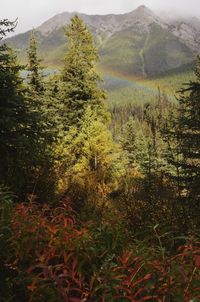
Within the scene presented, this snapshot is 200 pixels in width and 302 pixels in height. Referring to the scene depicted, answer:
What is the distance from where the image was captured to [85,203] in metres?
9.89

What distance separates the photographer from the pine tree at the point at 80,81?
28266mm

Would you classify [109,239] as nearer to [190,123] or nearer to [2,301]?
[2,301]

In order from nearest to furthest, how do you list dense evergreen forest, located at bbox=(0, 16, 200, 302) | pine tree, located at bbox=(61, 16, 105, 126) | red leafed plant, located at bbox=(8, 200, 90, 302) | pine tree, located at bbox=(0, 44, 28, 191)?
dense evergreen forest, located at bbox=(0, 16, 200, 302) → red leafed plant, located at bbox=(8, 200, 90, 302) → pine tree, located at bbox=(0, 44, 28, 191) → pine tree, located at bbox=(61, 16, 105, 126)

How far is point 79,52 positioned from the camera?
1204 inches

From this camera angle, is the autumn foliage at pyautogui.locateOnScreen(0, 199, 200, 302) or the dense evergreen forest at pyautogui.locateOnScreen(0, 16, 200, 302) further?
the dense evergreen forest at pyautogui.locateOnScreen(0, 16, 200, 302)

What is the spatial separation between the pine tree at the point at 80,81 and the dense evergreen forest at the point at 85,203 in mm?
73

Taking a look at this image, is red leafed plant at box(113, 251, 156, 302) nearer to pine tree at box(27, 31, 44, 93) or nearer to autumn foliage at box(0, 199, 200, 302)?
autumn foliage at box(0, 199, 200, 302)

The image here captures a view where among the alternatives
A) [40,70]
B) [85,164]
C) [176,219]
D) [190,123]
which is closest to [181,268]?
[176,219]

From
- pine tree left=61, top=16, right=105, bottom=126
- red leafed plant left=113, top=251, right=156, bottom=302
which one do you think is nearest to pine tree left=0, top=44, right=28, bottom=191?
red leafed plant left=113, top=251, right=156, bottom=302

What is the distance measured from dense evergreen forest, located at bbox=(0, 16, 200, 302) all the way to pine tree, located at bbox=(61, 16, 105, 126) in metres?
0.07

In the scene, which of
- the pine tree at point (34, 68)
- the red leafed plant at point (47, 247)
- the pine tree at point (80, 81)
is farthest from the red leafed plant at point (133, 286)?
the pine tree at point (34, 68)

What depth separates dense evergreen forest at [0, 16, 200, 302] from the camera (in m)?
2.53

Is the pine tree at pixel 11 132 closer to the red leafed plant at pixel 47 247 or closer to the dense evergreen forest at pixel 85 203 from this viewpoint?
the dense evergreen forest at pixel 85 203

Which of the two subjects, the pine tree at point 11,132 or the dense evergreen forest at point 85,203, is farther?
the pine tree at point 11,132
